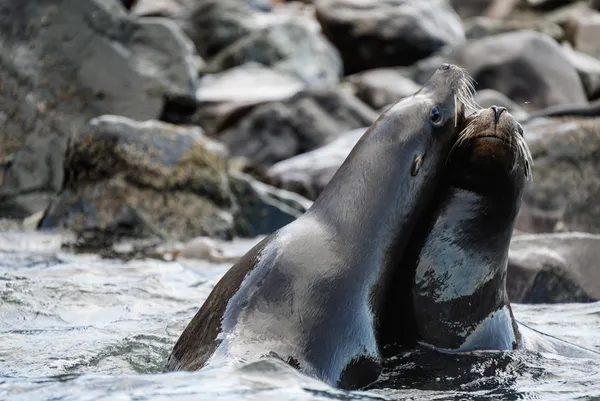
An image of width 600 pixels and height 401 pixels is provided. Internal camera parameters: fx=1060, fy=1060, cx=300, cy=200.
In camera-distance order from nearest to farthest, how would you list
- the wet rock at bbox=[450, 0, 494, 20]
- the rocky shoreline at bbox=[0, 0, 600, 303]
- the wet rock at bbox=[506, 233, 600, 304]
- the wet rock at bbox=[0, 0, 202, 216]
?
the wet rock at bbox=[506, 233, 600, 304] → the rocky shoreline at bbox=[0, 0, 600, 303] → the wet rock at bbox=[0, 0, 202, 216] → the wet rock at bbox=[450, 0, 494, 20]

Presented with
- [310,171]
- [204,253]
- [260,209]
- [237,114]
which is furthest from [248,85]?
[204,253]

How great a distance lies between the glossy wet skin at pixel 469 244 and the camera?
4.54 metres

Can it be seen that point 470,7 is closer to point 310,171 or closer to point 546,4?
point 546,4

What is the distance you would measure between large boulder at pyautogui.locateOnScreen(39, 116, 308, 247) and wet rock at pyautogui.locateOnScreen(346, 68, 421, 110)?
26.2 ft

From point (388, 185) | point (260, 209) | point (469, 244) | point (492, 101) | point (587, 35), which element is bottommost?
point (260, 209)

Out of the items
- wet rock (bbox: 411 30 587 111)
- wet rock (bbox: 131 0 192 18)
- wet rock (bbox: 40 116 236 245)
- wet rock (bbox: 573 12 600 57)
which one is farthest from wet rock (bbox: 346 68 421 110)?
wet rock (bbox: 573 12 600 57)

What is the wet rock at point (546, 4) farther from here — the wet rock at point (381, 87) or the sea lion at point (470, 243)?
the sea lion at point (470, 243)

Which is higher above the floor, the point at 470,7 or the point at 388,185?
the point at 388,185

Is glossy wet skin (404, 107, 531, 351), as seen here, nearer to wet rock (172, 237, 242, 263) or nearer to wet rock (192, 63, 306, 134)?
wet rock (172, 237, 242, 263)

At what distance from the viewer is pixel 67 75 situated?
14281 millimetres

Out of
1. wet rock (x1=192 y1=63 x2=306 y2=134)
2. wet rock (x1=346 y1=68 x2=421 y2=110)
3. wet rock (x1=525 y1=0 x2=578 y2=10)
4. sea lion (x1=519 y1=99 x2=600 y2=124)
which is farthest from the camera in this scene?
wet rock (x1=525 y1=0 x2=578 y2=10)

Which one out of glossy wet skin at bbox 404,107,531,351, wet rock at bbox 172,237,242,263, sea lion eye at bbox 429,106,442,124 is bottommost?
wet rock at bbox 172,237,242,263

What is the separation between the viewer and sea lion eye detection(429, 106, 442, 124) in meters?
4.52

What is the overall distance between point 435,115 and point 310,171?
28.9ft
